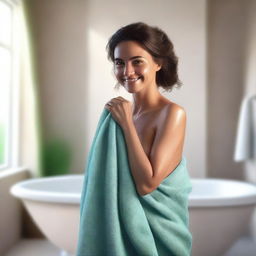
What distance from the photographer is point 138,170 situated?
0.75 m

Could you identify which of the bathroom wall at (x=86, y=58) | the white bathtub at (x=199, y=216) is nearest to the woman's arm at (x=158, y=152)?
the white bathtub at (x=199, y=216)

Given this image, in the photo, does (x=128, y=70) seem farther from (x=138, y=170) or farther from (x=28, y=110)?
(x=28, y=110)

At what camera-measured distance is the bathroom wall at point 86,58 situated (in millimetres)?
2684

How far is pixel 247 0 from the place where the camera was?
9.07ft

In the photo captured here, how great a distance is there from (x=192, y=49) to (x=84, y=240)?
216 centimetres

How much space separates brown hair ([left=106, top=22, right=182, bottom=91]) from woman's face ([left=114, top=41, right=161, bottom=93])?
15 mm

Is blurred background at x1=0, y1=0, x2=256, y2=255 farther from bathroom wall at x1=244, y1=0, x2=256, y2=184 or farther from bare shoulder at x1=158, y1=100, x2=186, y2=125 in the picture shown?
bare shoulder at x1=158, y1=100, x2=186, y2=125

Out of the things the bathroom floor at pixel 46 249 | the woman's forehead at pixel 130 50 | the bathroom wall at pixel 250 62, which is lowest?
the bathroom floor at pixel 46 249

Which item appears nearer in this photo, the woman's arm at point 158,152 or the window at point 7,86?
the woman's arm at point 158,152


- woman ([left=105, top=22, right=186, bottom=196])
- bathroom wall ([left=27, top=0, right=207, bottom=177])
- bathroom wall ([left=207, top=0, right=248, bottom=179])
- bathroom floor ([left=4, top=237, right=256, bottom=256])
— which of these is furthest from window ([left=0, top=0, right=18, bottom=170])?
woman ([left=105, top=22, right=186, bottom=196])

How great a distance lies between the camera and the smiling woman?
743 millimetres

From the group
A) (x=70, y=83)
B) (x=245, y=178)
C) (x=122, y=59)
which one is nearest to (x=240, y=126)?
(x=245, y=178)

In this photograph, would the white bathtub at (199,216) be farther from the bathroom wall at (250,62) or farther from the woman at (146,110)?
the woman at (146,110)

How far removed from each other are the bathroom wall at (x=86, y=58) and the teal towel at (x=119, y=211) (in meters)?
1.92
